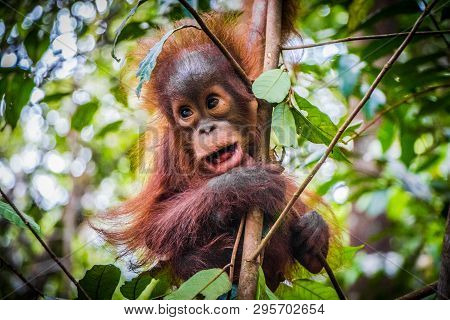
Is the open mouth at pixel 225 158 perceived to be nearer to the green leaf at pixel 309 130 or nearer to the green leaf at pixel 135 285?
the green leaf at pixel 309 130

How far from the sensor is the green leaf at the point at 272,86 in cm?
149

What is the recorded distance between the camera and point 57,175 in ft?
17.5

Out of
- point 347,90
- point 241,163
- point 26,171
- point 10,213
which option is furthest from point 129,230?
point 26,171

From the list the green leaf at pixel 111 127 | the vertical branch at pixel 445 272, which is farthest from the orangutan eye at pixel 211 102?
the vertical branch at pixel 445 272

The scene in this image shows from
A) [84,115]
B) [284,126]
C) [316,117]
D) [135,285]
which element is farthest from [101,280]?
[84,115]

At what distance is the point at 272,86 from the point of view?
1.52 metres

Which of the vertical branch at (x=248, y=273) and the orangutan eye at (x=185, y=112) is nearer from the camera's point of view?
the vertical branch at (x=248, y=273)

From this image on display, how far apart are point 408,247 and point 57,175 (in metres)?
3.48

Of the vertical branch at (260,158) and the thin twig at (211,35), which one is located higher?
the thin twig at (211,35)

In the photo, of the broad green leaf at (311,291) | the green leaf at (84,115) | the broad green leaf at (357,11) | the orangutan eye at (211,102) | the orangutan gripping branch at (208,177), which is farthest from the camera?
the green leaf at (84,115)

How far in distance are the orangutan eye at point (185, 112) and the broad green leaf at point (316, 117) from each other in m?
0.72

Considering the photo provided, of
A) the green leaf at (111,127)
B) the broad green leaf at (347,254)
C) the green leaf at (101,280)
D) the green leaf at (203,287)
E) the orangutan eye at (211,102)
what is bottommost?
the broad green leaf at (347,254)

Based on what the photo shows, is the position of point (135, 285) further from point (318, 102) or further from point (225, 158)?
point (318, 102)

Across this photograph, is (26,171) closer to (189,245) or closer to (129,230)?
(129,230)
